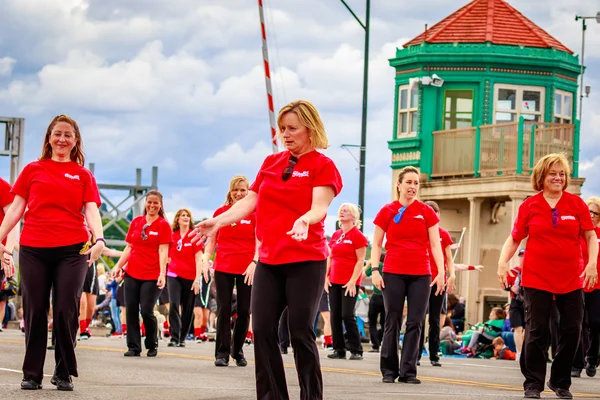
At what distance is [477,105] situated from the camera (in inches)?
1485

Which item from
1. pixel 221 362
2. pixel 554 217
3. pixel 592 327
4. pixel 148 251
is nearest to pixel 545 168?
pixel 554 217

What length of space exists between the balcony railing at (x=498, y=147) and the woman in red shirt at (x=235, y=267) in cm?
2228

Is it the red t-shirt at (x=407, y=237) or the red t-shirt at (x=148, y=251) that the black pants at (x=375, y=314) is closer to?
the red t-shirt at (x=148, y=251)

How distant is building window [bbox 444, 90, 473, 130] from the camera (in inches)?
1497

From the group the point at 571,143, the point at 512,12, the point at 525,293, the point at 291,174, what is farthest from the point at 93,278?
the point at 512,12

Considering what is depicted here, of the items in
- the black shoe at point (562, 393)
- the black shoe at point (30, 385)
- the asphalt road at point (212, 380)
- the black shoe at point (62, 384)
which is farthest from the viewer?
the black shoe at point (562, 393)

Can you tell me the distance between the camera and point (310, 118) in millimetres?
8047

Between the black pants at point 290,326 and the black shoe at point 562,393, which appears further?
the black shoe at point 562,393

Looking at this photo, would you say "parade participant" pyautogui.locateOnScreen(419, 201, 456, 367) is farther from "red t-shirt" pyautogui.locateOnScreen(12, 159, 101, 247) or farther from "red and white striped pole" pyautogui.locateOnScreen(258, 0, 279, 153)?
"red and white striped pole" pyautogui.locateOnScreen(258, 0, 279, 153)

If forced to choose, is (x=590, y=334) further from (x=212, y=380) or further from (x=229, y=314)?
(x=212, y=380)

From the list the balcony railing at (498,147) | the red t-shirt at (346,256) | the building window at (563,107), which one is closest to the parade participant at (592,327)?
the red t-shirt at (346,256)

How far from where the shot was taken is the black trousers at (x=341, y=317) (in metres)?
17.7

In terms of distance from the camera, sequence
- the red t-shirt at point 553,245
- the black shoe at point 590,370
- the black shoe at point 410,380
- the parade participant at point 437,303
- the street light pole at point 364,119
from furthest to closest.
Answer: the street light pole at point 364,119 < the parade participant at point 437,303 < the black shoe at point 590,370 < the black shoe at point 410,380 < the red t-shirt at point 553,245

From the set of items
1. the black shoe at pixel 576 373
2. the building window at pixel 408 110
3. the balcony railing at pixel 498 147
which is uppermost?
the building window at pixel 408 110
